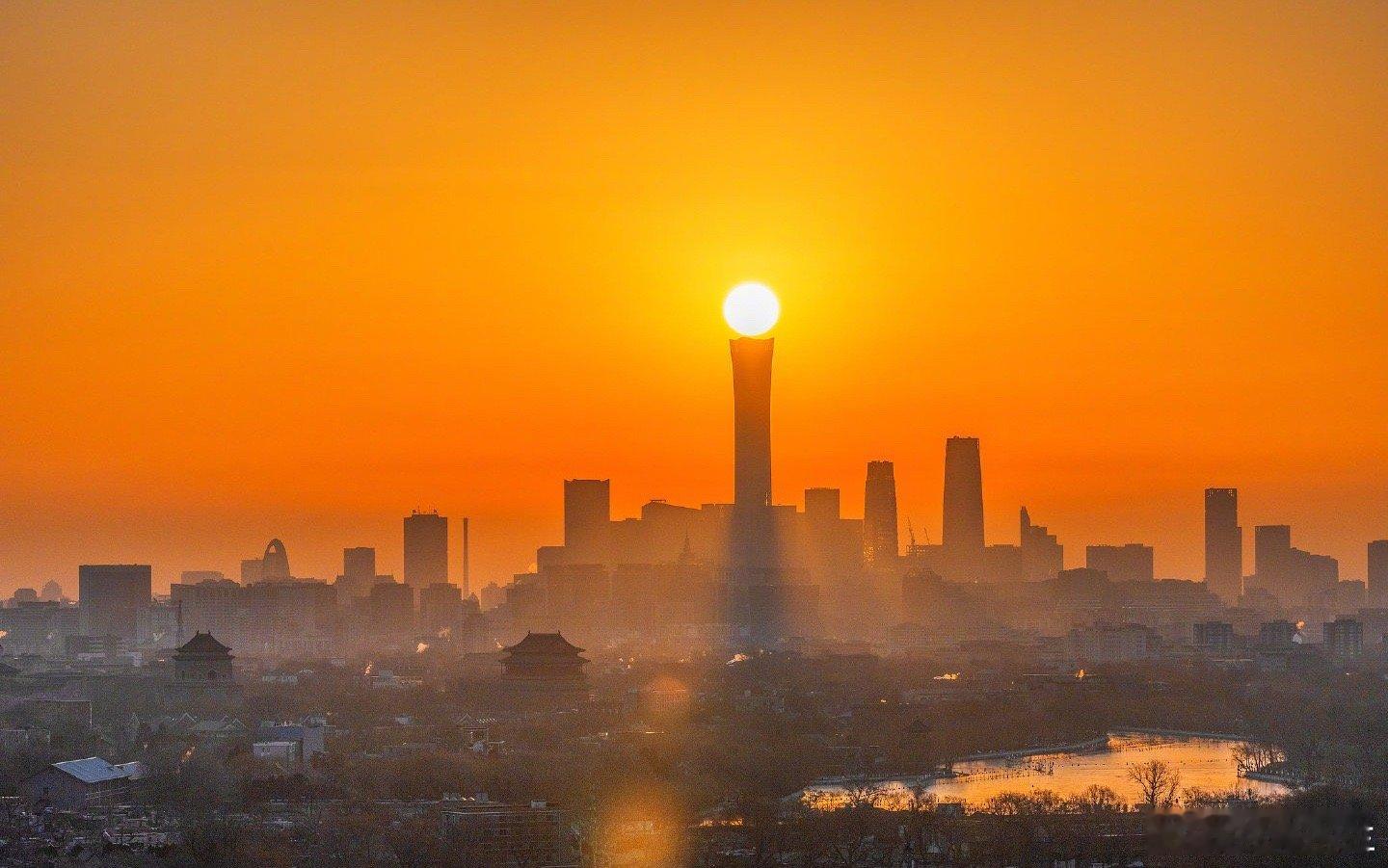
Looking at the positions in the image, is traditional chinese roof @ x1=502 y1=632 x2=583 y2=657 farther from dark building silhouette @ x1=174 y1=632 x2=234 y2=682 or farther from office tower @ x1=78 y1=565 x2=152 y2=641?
office tower @ x1=78 y1=565 x2=152 y2=641

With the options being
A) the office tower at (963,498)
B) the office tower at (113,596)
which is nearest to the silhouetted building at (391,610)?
the office tower at (113,596)

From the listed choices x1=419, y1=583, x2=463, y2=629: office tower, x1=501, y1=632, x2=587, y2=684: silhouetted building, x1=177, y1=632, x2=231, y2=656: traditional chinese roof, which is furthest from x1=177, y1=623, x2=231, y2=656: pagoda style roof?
x1=419, y1=583, x2=463, y2=629: office tower

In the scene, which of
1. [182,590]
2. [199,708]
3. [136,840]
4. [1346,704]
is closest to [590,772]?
[136,840]

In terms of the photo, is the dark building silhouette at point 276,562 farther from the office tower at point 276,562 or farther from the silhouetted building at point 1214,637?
the silhouetted building at point 1214,637

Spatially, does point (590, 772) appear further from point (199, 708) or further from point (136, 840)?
point (199, 708)

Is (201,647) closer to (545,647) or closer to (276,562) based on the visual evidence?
(545,647)
